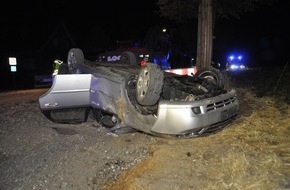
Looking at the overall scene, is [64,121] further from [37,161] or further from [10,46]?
[10,46]

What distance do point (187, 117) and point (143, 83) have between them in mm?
872

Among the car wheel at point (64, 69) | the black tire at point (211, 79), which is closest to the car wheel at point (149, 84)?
the black tire at point (211, 79)

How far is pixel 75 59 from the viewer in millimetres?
7266

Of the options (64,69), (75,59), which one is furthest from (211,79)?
(64,69)

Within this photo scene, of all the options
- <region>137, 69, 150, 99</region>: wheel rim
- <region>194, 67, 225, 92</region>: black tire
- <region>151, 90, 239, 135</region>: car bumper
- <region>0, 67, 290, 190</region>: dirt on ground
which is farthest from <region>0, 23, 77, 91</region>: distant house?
<region>151, 90, 239, 135</region>: car bumper

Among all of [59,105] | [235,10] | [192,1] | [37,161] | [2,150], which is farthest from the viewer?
[235,10]

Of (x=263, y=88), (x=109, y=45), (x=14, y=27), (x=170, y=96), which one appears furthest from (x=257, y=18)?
(x=170, y=96)

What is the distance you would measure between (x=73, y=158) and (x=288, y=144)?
3.38 m

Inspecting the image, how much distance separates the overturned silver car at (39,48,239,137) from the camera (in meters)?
4.89

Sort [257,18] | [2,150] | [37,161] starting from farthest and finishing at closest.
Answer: [257,18] < [2,150] < [37,161]

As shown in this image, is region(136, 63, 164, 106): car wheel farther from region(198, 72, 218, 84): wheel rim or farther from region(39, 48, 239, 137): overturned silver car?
region(198, 72, 218, 84): wheel rim

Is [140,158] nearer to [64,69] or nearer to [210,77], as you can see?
[210,77]

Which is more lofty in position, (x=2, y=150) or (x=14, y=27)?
(x=14, y=27)

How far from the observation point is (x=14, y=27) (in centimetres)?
3609
